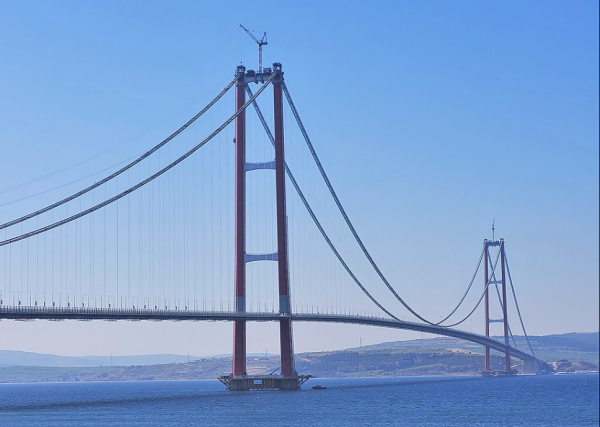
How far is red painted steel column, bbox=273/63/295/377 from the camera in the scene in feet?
277

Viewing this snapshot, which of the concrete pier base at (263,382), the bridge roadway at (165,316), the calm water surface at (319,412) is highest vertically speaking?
the bridge roadway at (165,316)

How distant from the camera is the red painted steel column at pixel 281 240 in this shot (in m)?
84.4

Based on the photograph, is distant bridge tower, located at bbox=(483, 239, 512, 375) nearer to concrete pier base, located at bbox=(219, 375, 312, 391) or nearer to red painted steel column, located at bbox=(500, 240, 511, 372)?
red painted steel column, located at bbox=(500, 240, 511, 372)

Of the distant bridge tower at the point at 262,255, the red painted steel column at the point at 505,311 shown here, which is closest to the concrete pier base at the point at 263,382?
the distant bridge tower at the point at 262,255

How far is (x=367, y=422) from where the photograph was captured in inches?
2516

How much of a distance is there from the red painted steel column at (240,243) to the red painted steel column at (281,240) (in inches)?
100

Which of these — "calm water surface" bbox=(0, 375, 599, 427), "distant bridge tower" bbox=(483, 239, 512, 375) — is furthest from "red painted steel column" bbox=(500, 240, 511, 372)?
"calm water surface" bbox=(0, 375, 599, 427)

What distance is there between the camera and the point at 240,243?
85.1 meters

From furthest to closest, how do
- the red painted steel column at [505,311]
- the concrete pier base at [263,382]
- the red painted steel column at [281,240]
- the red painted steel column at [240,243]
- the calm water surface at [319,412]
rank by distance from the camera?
the red painted steel column at [505,311] < the concrete pier base at [263,382] < the red painted steel column at [240,243] < the red painted steel column at [281,240] < the calm water surface at [319,412]

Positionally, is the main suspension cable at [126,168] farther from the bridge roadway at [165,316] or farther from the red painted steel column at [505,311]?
the red painted steel column at [505,311]

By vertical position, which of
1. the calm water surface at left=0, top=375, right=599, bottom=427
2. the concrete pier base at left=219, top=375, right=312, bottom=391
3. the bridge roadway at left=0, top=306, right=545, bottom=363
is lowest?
the calm water surface at left=0, top=375, right=599, bottom=427

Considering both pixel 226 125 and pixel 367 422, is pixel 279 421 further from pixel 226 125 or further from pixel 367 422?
pixel 226 125

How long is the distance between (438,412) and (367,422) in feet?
36.9

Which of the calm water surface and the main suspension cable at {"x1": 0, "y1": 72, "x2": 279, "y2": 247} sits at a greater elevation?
the main suspension cable at {"x1": 0, "y1": 72, "x2": 279, "y2": 247}
